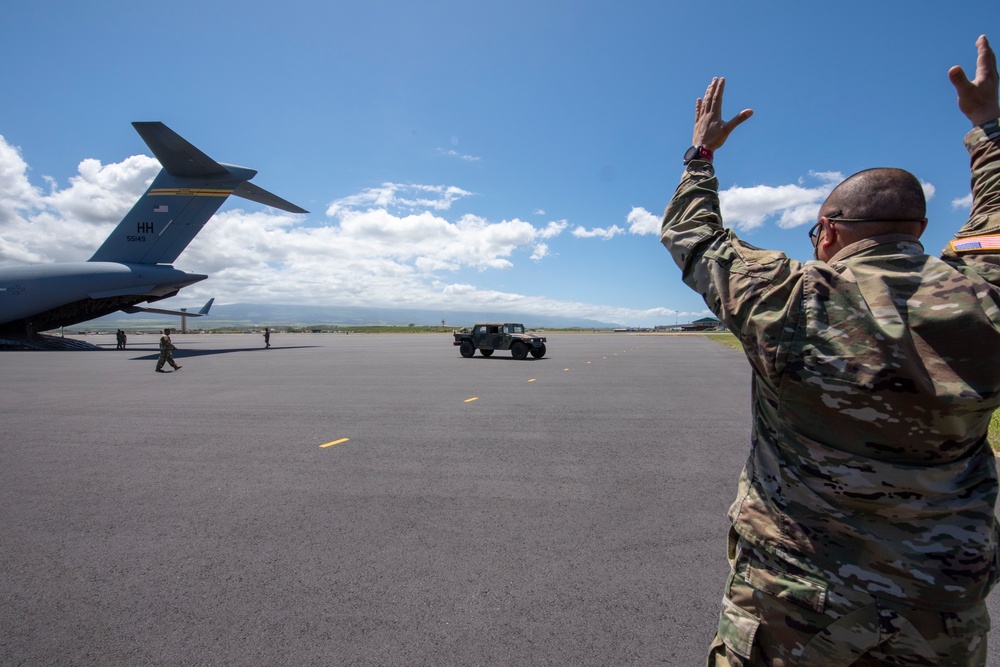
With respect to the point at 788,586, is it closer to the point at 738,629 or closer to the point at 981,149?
the point at 738,629

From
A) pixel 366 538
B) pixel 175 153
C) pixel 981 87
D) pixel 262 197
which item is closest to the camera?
pixel 981 87

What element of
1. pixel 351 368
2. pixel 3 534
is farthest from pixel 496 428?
pixel 351 368

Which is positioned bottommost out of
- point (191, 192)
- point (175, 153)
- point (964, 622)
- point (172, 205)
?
point (964, 622)

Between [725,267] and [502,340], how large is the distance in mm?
22076

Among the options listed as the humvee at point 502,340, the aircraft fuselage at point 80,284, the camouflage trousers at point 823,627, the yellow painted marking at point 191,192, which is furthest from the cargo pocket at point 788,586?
the aircraft fuselage at point 80,284

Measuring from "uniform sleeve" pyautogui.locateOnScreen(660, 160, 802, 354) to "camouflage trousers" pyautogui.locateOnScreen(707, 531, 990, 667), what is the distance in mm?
691

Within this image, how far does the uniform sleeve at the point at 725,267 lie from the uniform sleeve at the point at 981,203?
558 millimetres

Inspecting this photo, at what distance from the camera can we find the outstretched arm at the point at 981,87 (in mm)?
1762

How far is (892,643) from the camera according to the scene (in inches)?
56.2

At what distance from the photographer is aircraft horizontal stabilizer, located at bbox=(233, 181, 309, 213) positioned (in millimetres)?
28469

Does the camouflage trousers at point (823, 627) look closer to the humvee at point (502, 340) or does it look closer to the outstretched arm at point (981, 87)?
the outstretched arm at point (981, 87)

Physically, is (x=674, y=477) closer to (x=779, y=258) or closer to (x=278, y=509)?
(x=278, y=509)

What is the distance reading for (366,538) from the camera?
411cm

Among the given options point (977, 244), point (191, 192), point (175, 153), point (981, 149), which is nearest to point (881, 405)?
point (977, 244)
